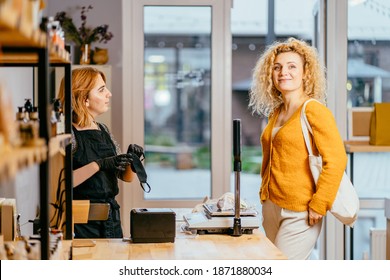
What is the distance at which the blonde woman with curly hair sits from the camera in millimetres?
2613

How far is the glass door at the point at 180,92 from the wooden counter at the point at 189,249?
1804 mm

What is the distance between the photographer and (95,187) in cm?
271

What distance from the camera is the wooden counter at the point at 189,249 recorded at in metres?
2.21

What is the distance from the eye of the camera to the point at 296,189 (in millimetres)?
2664

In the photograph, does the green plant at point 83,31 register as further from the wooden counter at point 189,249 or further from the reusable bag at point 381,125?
the wooden counter at point 189,249

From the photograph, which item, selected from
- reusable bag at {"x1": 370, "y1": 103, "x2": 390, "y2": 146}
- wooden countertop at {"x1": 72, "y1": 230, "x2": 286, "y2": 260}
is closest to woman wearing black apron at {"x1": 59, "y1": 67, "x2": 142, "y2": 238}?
wooden countertop at {"x1": 72, "y1": 230, "x2": 286, "y2": 260}

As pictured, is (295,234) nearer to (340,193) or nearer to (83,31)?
(340,193)

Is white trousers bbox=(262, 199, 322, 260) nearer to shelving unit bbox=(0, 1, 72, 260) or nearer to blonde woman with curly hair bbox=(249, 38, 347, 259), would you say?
blonde woman with curly hair bbox=(249, 38, 347, 259)

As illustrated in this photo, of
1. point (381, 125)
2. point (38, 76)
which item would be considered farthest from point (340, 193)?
point (38, 76)

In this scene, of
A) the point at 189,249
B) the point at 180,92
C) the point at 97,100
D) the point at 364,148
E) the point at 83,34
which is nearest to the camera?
the point at 189,249

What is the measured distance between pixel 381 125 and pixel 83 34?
174 cm

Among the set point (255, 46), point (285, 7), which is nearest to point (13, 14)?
point (285, 7)
